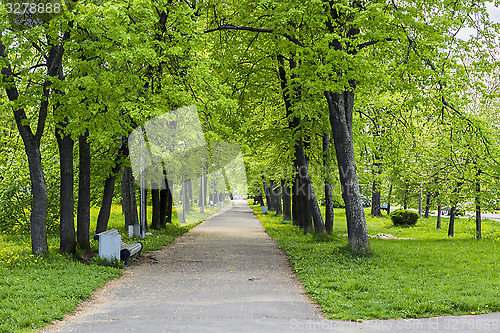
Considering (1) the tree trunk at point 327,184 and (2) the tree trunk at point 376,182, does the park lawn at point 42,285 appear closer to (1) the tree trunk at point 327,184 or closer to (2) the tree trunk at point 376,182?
(1) the tree trunk at point 327,184

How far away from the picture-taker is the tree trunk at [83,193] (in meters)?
13.4

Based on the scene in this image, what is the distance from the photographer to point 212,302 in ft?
27.2

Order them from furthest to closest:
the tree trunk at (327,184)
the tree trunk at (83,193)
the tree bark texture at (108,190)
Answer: the tree trunk at (327,184) < the tree bark texture at (108,190) < the tree trunk at (83,193)

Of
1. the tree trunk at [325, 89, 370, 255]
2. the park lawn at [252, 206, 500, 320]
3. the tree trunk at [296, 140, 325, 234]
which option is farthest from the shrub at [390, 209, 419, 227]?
the tree trunk at [325, 89, 370, 255]

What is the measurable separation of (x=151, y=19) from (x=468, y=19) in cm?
848

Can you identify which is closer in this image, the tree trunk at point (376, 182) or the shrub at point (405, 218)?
the tree trunk at point (376, 182)

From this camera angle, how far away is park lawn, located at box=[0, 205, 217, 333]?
6.87 meters

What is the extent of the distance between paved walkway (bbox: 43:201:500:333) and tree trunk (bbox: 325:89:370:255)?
218 centimetres

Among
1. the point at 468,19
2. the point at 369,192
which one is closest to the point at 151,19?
the point at 468,19

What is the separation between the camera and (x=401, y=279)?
991 centimetres

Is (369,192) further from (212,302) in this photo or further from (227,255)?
(212,302)

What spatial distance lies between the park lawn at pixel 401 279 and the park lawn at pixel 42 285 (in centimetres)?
419

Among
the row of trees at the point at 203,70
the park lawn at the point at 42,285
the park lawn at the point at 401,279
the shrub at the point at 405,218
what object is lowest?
the shrub at the point at 405,218

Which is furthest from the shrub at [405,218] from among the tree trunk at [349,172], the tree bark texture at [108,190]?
the tree bark texture at [108,190]
